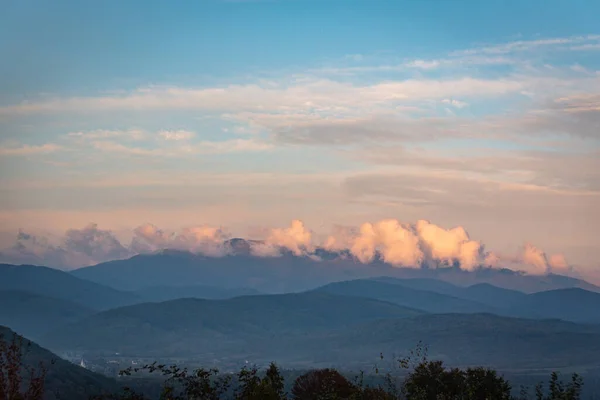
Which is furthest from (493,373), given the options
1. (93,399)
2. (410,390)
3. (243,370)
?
(93,399)

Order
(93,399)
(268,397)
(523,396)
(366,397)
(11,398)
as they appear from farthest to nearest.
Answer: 1. (523,396)
2. (366,397)
3. (268,397)
4. (93,399)
5. (11,398)

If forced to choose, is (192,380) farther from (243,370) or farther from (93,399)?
(93,399)

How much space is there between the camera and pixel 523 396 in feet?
210

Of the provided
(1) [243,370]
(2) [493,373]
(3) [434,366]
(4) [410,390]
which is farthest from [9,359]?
(3) [434,366]

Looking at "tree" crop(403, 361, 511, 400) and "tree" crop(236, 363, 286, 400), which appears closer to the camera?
"tree" crop(236, 363, 286, 400)

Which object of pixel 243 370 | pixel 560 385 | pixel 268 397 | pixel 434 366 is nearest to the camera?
pixel 268 397

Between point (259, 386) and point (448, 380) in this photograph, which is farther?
point (448, 380)

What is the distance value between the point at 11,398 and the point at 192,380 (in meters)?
12.3

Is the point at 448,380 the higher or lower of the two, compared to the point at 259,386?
higher

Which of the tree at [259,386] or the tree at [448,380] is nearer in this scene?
the tree at [259,386]

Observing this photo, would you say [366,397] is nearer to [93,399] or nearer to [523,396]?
[523,396]

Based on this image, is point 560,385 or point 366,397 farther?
point 366,397

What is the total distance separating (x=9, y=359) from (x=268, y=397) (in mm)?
12514

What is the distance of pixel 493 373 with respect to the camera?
83688 millimetres
